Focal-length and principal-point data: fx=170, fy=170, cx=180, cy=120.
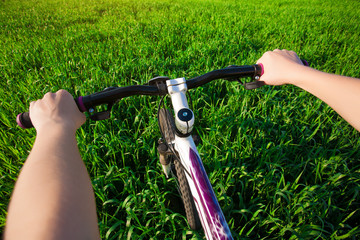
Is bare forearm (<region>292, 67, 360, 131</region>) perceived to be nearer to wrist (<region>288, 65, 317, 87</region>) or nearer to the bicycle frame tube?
wrist (<region>288, 65, 317, 87</region>)

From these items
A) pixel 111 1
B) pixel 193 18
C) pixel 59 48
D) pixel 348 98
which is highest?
pixel 111 1

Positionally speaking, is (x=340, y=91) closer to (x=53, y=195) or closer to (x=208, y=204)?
(x=208, y=204)

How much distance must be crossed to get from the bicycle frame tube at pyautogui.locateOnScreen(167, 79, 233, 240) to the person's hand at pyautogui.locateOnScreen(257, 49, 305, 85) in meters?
0.61

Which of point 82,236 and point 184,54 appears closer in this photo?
point 82,236

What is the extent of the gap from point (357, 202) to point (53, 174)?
91.7 inches

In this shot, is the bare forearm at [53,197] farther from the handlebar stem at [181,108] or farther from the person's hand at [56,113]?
the handlebar stem at [181,108]

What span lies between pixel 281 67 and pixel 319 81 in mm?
230

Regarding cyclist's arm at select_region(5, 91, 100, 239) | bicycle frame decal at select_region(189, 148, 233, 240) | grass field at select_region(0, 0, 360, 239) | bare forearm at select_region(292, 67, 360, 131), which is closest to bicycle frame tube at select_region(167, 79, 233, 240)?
bicycle frame decal at select_region(189, 148, 233, 240)

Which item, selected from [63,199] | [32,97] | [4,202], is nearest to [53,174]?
[63,199]

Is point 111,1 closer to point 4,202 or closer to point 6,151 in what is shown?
point 6,151

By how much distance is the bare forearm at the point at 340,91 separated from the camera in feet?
2.76

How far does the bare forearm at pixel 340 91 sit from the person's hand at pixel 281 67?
0.08 m

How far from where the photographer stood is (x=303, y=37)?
4.44 metres

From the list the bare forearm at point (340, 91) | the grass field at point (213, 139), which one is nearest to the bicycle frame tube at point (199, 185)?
the grass field at point (213, 139)
